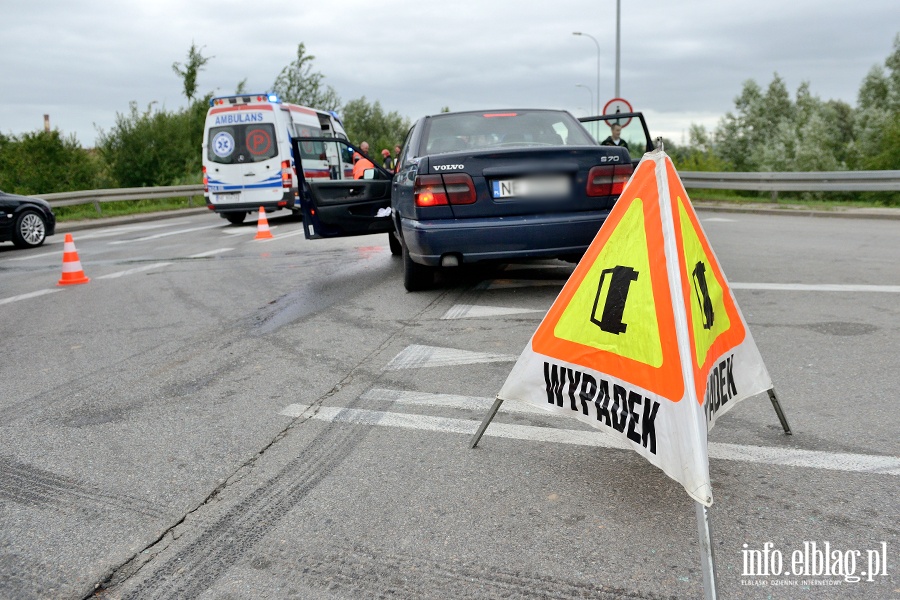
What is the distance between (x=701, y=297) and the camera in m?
3.12

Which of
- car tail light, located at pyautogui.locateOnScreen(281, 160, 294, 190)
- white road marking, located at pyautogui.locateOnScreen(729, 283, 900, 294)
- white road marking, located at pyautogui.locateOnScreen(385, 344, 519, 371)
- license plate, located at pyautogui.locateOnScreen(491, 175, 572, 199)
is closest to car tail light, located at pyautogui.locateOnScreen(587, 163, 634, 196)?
license plate, located at pyautogui.locateOnScreen(491, 175, 572, 199)

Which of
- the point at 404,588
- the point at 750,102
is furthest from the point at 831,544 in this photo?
the point at 750,102

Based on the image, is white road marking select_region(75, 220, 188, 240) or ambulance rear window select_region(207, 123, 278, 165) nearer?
white road marking select_region(75, 220, 188, 240)

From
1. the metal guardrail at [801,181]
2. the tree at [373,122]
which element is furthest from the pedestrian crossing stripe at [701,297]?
the tree at [373,122]

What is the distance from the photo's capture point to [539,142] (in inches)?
302

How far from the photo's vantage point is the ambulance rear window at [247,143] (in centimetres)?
1962

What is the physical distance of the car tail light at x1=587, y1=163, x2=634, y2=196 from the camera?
7012 millimetres

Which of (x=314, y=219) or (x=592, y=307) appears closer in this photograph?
(x=592, y=307)

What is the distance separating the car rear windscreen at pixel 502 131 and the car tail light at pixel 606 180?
632 mm

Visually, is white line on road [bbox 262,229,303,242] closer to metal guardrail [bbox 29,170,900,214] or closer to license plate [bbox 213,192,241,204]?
license plate [bbox 213,192,241,204]

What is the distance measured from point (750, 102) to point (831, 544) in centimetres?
8434

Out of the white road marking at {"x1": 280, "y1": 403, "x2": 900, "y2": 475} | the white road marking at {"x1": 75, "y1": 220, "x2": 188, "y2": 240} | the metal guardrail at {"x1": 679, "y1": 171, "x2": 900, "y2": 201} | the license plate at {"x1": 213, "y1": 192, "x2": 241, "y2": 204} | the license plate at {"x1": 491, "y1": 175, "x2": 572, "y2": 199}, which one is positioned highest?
the license plate at {"x1": 491, "y1": 175, "x2": 572, "y2": 199}

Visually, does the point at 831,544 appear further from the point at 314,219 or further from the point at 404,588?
the point at 314,219

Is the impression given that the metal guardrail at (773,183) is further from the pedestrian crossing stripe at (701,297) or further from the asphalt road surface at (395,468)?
the pedestrian crossing stripe at (701,297)
